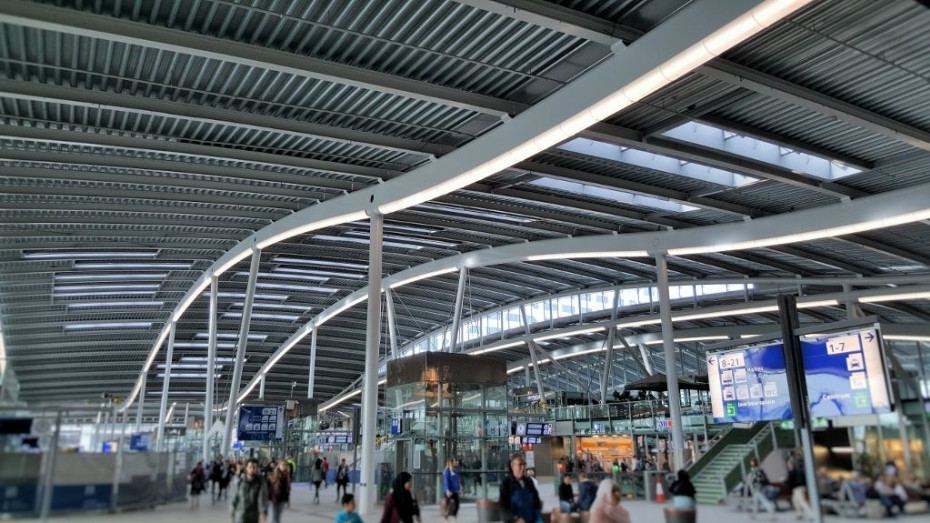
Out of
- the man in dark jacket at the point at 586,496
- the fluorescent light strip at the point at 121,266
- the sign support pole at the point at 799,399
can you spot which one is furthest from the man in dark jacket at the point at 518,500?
the fluorescent light strip at the point at 121,266

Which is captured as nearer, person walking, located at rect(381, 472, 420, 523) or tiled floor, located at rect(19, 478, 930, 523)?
person walking, located at rect(381, 472, 420, 523)

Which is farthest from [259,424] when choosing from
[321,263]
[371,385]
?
[371,385]

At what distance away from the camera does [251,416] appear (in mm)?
32219

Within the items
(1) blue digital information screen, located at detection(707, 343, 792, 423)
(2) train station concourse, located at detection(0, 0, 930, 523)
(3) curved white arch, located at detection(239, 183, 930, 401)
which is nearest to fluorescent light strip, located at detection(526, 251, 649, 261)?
(3) curved white arch, located at detection(239, 183, 930, 401)

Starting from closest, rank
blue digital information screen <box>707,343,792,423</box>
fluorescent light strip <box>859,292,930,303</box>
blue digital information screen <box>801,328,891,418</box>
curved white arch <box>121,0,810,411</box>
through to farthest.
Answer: blue digital information screen <box>801,328,891,418</box>
curved white arch <box>121,0,810,411</box>
blue digital information screen <box>707,343,792,423</box>
fluorescent light strip <box>859,292,930,303</box>

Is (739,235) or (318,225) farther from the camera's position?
(739,235)

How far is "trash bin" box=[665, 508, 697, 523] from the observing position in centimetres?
1112

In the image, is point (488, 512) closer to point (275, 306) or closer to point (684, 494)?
point (684, 494)

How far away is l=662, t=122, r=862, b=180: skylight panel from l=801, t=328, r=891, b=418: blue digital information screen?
841cm

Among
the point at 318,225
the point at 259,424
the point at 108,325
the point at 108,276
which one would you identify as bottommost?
the point at 259,424

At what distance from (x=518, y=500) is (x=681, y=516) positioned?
437 centimetres

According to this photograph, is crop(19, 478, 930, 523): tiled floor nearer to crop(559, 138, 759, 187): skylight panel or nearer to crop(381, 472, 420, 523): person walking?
crop(381, 472, 420, 523): person walking

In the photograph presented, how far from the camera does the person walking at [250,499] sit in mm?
9422

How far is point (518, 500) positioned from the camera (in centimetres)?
829
